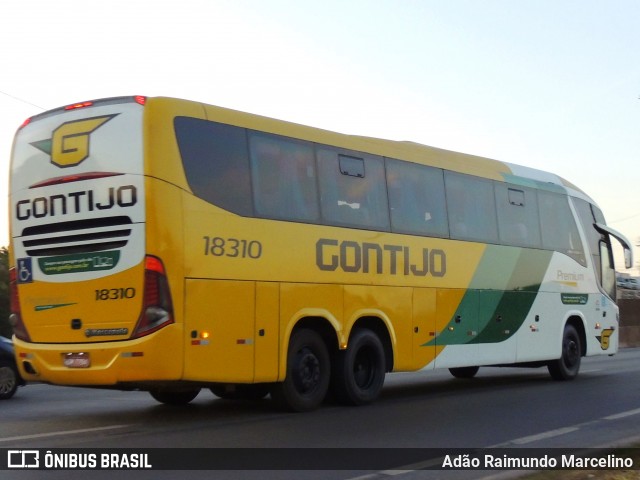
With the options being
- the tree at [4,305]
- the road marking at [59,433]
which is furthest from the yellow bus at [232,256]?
the tree at [4,305]

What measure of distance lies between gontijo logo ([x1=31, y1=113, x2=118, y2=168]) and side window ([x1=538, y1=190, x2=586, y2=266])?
9450 millimetres

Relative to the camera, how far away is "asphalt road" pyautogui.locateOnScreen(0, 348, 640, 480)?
29.8 feet

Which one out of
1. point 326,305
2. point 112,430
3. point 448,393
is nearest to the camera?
point 112,430

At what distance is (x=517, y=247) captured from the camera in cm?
1658

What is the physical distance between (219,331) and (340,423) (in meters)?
1.77

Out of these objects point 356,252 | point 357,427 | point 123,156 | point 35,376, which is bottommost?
point 357,427

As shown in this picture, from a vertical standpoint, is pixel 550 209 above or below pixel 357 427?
above

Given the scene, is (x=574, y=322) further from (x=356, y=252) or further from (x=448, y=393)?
(x=356, y=252)

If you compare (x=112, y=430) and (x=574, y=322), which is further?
(x=574, y=322)

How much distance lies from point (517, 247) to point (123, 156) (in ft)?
27.5

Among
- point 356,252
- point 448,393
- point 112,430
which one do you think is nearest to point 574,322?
point 448,393

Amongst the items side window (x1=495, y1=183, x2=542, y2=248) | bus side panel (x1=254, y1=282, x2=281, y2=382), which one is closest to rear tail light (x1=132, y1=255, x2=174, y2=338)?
bus side panel (x1=254, y1=282, x2=281, y2=382)

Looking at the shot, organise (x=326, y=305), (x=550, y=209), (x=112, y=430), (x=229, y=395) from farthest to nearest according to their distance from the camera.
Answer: (x=550, y=209) < (x=229, y=395) < (x=326, y=305) < (x=112, y=430)

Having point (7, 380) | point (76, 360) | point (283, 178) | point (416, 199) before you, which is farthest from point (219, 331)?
point (7, 380)
